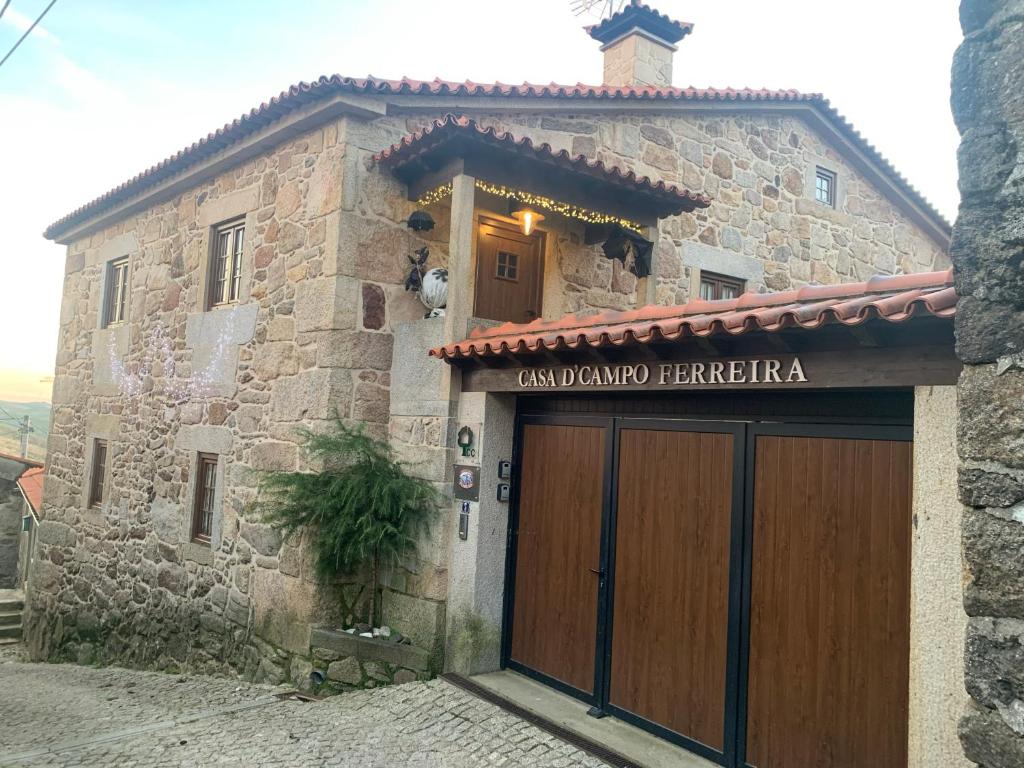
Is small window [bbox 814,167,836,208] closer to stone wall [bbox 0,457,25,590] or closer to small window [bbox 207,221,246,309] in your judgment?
small window [bbox 207,221,246,309]

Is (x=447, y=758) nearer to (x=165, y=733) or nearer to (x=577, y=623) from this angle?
(x=577, y=623)

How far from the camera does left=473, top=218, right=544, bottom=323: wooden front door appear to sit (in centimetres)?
725

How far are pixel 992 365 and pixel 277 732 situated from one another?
5063mm

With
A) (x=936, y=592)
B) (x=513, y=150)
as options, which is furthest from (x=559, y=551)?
(x=513, y=150)

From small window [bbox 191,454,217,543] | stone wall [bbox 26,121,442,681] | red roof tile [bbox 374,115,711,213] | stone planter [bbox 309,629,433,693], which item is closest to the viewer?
red roof tile [bbox 374,115,711,213]

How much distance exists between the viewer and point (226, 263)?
8.72 meters

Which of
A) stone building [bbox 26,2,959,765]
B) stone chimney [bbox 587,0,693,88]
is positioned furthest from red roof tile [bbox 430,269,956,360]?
stone chimney [bbox 587,0,693,88]

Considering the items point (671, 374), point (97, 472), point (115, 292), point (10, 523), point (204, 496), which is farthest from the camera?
point (10, 523)

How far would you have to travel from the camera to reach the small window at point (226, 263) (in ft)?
27.9

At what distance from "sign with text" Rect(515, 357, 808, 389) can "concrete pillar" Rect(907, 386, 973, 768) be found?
0.70 m

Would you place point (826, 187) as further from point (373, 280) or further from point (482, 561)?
point (482, 561)

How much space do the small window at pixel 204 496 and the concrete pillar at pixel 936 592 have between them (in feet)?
23.0

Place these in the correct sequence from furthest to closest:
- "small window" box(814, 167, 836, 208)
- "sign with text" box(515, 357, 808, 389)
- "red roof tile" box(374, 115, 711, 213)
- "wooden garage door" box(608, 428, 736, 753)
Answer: "small window" box(814, 167, 836, 208) → "red roof tile" box(374, 115, 711, 213) → "wooden garage door" box(608, 428, 736, 753) → "sign with text" box(515, 357, 808, 389)

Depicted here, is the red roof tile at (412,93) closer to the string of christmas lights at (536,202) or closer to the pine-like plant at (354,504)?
the string of christmas lights at (536,202)
